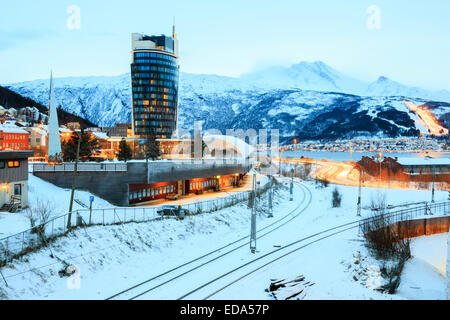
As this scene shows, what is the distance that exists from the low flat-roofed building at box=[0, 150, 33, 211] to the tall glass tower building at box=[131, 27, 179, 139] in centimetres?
12149

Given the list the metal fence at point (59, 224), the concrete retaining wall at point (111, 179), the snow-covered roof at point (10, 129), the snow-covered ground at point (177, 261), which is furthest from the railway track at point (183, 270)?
the snow-covered roof at point (10, 129)

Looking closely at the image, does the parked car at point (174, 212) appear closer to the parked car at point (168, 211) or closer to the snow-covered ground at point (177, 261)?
the parked car at point (168, 211)

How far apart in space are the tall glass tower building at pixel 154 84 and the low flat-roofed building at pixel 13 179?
12149cm

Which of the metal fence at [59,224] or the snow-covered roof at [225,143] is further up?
the snow-covered roof at [225,143]

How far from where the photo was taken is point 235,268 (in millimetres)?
22344

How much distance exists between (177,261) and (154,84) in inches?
5379

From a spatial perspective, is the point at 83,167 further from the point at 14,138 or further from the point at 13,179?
the point at 14,138

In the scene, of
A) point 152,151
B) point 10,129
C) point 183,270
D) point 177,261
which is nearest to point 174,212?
point 177,261

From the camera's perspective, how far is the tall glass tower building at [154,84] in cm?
14950

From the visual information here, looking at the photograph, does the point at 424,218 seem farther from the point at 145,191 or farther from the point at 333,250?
the point at 145,191

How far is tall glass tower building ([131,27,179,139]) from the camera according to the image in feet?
490

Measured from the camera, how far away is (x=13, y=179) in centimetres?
2956
